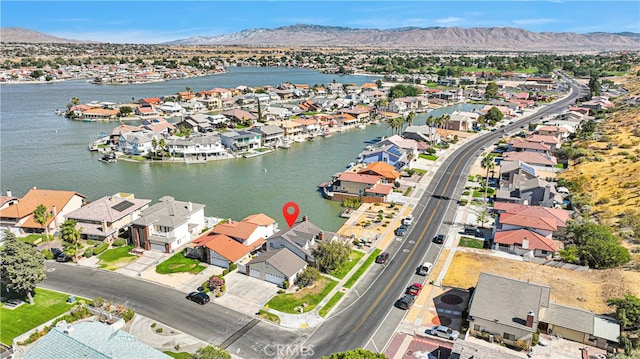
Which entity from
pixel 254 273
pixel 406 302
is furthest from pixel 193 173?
pixel 406 302

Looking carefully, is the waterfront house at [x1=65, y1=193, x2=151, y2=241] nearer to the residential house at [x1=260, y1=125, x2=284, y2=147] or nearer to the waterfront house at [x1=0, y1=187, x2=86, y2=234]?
the waterfront house at [x1=0, y1=187, x2=86, y2=234]

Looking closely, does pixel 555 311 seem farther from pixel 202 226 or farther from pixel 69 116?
pixel 69 116

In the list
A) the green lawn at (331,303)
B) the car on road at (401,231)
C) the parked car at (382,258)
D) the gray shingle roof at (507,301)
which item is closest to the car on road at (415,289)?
the parked car at (382,258)

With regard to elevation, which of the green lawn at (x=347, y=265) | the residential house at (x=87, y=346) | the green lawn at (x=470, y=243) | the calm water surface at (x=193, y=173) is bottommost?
the green lawn at (x=347, y=265)

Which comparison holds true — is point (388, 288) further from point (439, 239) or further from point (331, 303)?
point (439, 239)
